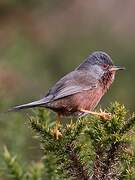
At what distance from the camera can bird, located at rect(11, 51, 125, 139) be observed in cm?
523

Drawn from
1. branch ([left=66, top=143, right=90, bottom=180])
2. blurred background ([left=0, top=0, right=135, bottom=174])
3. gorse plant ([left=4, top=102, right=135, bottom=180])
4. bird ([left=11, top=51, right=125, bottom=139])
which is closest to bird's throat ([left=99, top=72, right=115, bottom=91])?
bird ([left=11, top=51, right=125, bottom=139])

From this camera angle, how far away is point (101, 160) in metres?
3.36

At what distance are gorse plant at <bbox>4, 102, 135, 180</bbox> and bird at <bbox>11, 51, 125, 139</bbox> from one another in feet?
5.03

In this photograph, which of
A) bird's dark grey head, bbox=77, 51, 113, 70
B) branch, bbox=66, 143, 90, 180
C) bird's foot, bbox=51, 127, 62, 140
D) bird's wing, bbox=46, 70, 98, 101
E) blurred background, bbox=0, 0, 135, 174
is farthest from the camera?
blurred background, bbox=0, 0, 135, 174

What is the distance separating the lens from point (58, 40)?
7.83m

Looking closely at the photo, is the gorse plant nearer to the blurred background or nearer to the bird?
the bird

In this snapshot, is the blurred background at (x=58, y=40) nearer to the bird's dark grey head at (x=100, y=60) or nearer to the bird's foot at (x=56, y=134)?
the bird's dark grey head at (x=100, y=60)

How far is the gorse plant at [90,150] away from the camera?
3352mm

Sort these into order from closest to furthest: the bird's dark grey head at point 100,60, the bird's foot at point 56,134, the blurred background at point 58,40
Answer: the bird's foot at point 56,134 < the bird's dark grey head at point 100,60 < the blurred background at point 58,40

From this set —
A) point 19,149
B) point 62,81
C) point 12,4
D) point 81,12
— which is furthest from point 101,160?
point 81,12

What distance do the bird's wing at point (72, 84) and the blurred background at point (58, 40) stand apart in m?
0.78

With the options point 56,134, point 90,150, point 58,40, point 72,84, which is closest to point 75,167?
point 90,150

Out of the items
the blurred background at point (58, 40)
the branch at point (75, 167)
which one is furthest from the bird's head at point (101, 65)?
the branch at point (75, 167)

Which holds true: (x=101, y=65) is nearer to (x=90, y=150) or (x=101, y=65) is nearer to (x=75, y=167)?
(x=90, y=150)
